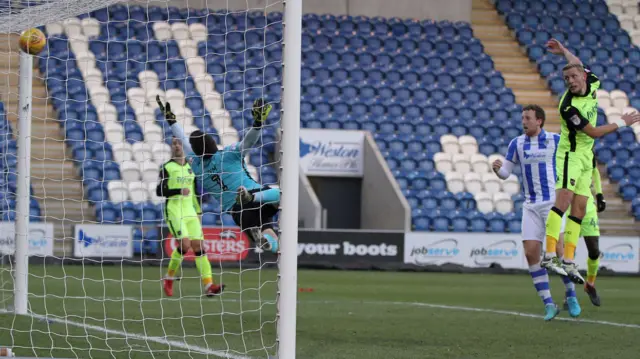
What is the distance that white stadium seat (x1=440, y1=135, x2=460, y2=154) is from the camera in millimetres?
21938

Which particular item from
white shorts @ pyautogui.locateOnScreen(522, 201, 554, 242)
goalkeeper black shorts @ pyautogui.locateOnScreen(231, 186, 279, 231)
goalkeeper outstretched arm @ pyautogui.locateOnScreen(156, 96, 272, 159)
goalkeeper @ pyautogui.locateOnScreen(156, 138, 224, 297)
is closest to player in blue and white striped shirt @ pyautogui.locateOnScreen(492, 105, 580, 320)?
white shorts @ pyautogui.locateOnScreen(522, 201, 554, 242)

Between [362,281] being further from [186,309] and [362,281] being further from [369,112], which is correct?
[369,112]

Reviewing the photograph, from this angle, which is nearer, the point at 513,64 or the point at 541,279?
the point at 541,279

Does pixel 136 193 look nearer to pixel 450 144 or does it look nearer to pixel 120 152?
pixel 120 152

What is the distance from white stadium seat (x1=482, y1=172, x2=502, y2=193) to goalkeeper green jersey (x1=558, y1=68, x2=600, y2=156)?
12.0 meters

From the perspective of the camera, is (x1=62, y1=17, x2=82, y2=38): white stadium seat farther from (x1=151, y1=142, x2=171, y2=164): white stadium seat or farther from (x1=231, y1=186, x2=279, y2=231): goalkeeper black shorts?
(x1=231, y1=186, x2=279, y2=231): goalkeeper black shorts

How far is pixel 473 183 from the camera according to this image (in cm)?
2156

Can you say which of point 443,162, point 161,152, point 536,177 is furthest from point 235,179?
point 443,162

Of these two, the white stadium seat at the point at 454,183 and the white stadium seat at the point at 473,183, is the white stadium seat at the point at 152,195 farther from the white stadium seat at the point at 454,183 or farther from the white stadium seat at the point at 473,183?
the white stadium seat at the point at 473,183

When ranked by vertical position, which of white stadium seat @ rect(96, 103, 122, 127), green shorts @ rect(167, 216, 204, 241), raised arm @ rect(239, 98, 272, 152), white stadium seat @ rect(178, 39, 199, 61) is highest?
raised arm @ rect(239, 98, 272, 152)

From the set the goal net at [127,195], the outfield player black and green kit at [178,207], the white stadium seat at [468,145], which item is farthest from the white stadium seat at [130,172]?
the outfield player black and green kit at [178,207]

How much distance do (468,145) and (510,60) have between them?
3.60 m

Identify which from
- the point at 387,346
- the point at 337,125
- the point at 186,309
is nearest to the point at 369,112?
the point at 337,125

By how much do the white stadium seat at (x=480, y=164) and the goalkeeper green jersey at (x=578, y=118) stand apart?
40.2 ft
